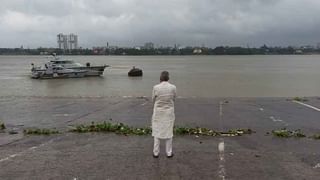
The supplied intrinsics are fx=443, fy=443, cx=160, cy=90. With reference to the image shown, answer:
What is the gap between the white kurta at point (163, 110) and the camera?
834 cm

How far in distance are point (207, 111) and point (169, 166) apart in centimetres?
873

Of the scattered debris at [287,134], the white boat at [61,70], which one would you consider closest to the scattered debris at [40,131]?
the scattered debris at [287,134]

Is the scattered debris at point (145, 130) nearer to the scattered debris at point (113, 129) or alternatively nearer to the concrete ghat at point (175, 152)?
the scattered debris at point (113, 129)

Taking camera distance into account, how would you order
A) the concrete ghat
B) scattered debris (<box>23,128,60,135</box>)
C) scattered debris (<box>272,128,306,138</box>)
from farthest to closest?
scattered debris (<box>23,128,60,135</box>) < scattered debris (<box>272,128,306,138</box>) < the concrete ghat

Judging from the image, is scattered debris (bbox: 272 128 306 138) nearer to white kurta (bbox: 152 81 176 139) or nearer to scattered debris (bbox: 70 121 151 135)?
scattered debris (bbox: 70 121 151 135)

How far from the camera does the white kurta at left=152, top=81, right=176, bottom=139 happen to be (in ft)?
27.4

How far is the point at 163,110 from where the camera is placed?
8.39m

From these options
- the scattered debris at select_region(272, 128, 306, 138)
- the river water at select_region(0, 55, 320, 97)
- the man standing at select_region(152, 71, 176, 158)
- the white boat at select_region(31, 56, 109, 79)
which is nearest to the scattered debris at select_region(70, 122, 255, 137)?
the scattered debris at select_region(272, 128, 306, 138)

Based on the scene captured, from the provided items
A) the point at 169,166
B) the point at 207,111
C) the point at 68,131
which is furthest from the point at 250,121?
the point at 169,166

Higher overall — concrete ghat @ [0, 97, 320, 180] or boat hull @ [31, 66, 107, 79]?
concrete ghat @ [0, 97, 320, 180]

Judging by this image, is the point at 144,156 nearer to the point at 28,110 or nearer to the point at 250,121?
the point at 250,121

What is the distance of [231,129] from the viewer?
11.7m

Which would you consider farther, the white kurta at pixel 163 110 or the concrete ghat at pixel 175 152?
the white kurta at pixel 163 110

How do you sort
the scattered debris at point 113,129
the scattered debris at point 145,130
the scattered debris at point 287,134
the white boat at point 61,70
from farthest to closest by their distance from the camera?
the white boat at point 61,70 → the scattered debris at point 113,129 → the scattered debris at point 145,130 → the scattered debris at point 287,134
